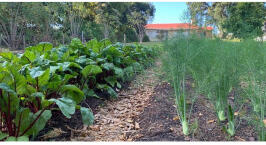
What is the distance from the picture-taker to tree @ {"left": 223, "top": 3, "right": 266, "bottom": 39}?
300 centimetres

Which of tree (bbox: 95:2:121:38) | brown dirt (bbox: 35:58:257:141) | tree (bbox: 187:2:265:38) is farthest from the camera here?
tree (bbox: 95:2:121:38)

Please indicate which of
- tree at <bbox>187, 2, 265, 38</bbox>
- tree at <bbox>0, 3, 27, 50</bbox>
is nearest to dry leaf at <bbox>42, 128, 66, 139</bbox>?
tree at <bbox>187, 2, 265, 38</bbox>

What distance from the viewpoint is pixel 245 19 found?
3.24 meters

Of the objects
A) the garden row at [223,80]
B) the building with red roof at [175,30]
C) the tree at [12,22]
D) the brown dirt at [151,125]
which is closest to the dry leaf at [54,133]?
the brown dirt at [151,125]

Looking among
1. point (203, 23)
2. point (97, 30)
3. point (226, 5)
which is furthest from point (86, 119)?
point (97, 30)

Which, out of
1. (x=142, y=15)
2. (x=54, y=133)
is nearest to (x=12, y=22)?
(x=142, y=15)

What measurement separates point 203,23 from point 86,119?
162cm

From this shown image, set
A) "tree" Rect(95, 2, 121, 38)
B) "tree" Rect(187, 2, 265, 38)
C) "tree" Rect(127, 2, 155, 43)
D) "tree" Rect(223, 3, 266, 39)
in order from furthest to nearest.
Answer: "tree" Rect(95, 2, 121, 38)
"tree" Rect(127, 2, 155, 43)
"tree" Rect(223, 3, 266, 39)
"tree" Rect(187, 2, 265, 38)

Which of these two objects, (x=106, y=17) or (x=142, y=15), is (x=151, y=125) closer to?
(x=142, y=15)

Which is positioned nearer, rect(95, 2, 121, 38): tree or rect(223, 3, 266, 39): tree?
rect(223, 3, 266, 39): tree

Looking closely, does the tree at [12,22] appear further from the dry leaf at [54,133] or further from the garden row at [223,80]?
the garden row at [223,80]

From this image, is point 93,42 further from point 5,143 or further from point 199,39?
point 5,143

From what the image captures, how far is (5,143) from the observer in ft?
4.00

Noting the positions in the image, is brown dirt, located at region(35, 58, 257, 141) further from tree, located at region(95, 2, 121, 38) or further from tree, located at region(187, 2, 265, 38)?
tree, located at region(95, 2, 121, 38)
